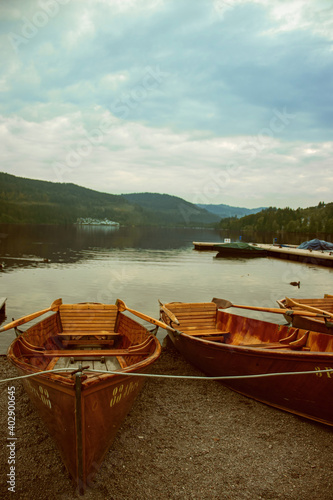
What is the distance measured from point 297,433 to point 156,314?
570 inches

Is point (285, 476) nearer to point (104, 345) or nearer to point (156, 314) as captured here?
point (104, 345)

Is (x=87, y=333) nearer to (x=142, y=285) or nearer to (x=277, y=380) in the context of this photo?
(x=277, y=380)

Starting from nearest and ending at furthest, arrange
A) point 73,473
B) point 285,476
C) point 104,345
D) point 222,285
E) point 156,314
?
point 73,473 < point 285,476 < point 104,345 < point 156,314 < point 222,285

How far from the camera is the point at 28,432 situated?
8141 millimetres

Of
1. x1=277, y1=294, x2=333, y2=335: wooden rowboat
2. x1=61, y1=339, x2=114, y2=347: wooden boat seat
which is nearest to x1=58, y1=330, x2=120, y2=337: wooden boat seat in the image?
x1=61, y1=339, x2=114, y2=347: wooden boat seat

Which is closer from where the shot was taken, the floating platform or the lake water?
the lake water

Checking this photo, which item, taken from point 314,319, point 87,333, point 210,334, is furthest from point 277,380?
point 87,333

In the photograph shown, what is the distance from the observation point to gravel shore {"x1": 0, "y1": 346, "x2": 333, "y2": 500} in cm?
656

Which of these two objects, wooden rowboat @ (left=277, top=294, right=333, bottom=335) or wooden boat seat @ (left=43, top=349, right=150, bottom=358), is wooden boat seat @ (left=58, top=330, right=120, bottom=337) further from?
wooden rowboat @ (left=277, top=294, right=333, bottom=335)

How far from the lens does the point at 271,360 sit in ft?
29.4

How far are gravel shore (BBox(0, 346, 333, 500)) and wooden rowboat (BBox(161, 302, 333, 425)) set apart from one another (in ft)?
1.52

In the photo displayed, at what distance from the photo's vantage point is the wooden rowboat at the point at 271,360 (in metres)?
8.52

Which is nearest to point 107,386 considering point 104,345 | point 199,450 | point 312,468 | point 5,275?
point 199,450

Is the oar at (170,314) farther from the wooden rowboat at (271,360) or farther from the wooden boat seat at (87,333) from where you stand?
the wooden boat seat at (87,333)
